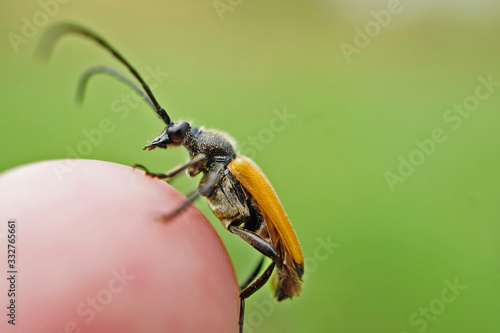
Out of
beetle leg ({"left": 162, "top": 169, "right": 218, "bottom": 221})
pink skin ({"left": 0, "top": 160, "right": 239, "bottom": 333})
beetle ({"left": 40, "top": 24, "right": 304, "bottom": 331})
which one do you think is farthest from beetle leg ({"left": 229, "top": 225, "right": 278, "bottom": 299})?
pink skin ({"left": 0, "top": 160, "right": 239, "bottom": 333})

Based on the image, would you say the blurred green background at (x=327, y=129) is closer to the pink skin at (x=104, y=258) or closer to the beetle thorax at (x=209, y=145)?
the beetle thorax at (x=209, y=145)

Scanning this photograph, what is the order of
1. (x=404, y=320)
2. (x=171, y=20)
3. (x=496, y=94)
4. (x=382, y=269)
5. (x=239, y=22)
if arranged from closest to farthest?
(x=404, y=320), (x=382, y=269), (x=496, y=94), (x=171, y=20), (x=239, y=22)

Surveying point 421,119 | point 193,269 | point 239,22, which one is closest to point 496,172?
point 421,119

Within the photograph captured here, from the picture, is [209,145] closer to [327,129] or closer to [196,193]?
[196,193]

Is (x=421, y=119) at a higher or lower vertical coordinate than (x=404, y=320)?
higher

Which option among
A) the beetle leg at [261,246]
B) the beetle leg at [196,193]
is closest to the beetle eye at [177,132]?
the beetle leg at [196,193]

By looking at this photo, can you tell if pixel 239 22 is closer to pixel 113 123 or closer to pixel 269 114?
pixel 269 114
